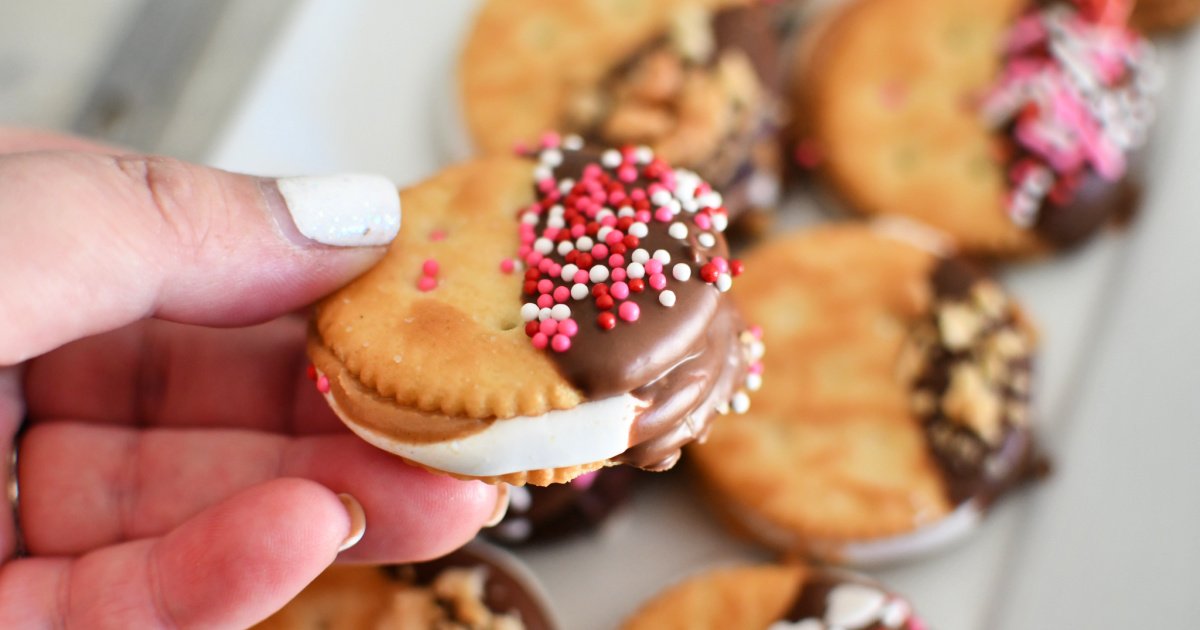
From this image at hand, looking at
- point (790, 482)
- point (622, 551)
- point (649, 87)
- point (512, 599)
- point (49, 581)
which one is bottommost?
point (622, 551)

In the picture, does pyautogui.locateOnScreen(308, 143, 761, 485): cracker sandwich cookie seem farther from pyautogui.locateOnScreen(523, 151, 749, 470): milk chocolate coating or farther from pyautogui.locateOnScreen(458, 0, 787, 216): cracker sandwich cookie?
pyautogui.locateOnScreen(458, 0, 787, 216): cracker sandwich cookie

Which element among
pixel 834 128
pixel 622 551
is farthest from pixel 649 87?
pixel 622 551

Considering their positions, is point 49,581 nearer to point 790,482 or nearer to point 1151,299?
point 790,482

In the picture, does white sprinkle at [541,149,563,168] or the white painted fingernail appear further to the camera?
white sprinkle at [541,149,563,168]

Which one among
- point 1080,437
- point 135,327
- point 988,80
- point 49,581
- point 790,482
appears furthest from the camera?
point 988,80

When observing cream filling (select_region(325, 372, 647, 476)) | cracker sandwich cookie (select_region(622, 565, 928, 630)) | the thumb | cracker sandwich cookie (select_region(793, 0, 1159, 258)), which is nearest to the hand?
the thumb

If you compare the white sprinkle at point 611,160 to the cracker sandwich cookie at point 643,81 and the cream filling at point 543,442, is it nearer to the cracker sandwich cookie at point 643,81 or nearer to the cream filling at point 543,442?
the cream filling at point 543,442

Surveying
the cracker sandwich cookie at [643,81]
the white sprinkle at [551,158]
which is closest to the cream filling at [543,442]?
the white sprinkle at [551,158]
